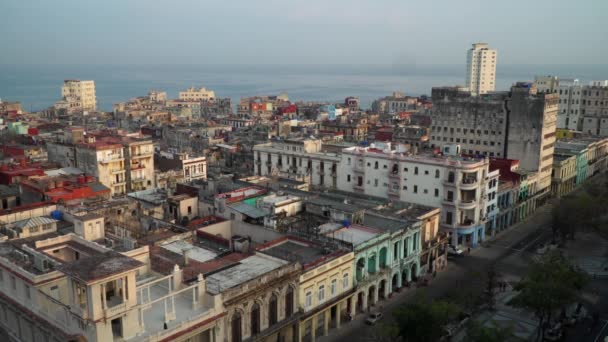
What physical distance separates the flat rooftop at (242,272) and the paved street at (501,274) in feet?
29.6

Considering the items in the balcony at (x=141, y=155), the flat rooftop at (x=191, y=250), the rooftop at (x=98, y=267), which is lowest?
the flat rooftop at (x=191, y=250)

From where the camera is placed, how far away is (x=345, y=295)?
4809 centimetres

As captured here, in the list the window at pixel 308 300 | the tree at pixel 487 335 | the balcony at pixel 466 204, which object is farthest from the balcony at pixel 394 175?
the tree at pixel 487 335

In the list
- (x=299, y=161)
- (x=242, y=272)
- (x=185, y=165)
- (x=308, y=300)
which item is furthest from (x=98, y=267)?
(x=299, y=161)

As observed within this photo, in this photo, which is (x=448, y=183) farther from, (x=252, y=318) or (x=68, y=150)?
(x=68, y=150)

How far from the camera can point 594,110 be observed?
A: 473ft

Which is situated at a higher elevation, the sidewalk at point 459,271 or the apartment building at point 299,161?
the apartment building at point 299,161

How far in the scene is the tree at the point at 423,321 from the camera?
125 feet

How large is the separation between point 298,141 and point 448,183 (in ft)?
94.1

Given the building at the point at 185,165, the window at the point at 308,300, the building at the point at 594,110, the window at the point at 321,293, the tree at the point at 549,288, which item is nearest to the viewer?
the tree at the point at 549,288

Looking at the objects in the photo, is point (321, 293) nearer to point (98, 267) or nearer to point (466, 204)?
point (98, 267)

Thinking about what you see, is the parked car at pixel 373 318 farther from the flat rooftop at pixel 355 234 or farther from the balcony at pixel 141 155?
the balcony at pixel 141 155

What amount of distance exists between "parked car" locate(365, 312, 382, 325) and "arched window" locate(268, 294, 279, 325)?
1203 centimetres

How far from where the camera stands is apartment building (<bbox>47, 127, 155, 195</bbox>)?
7750 centimetres
